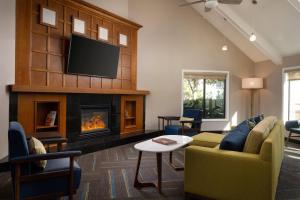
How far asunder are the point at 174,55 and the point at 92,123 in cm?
301

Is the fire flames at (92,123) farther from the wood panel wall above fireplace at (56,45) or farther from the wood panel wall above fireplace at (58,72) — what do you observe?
the wood panel wall above fireplace at (56,45)

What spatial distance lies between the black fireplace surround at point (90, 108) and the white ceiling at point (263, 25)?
352 cm

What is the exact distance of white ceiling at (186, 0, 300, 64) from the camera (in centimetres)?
467

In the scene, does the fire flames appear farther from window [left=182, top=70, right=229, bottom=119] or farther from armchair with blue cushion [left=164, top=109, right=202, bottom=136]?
window [left=182, top=70, right=229, bottom=119]

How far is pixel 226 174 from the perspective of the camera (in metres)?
2.17

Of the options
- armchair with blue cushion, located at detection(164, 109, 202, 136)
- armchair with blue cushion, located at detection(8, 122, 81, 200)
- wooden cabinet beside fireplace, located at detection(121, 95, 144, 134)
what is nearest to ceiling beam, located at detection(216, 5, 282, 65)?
armchair with blue cushion, located at detection(164, 109, 202, 136)

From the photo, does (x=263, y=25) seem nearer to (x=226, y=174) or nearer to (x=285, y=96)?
(x=285, y=96)

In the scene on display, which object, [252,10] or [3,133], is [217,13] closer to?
[252,10]

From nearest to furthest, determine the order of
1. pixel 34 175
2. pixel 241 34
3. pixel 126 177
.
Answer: pixel 34 175, pixel 126 177, pixel 241 34

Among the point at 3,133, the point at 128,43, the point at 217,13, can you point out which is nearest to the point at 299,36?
the point at 217,13

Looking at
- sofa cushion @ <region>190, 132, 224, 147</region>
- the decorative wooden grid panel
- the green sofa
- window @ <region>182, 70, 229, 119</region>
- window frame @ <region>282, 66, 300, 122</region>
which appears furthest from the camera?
window @ <region>182, 70, 229, 119</region>

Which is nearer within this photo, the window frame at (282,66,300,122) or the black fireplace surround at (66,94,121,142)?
the black fireplace surround at (66,94,121,142)

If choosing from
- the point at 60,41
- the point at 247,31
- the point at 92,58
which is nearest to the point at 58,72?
the point at 60,41

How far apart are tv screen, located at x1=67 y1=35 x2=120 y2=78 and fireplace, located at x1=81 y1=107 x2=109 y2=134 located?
2.59 ft
